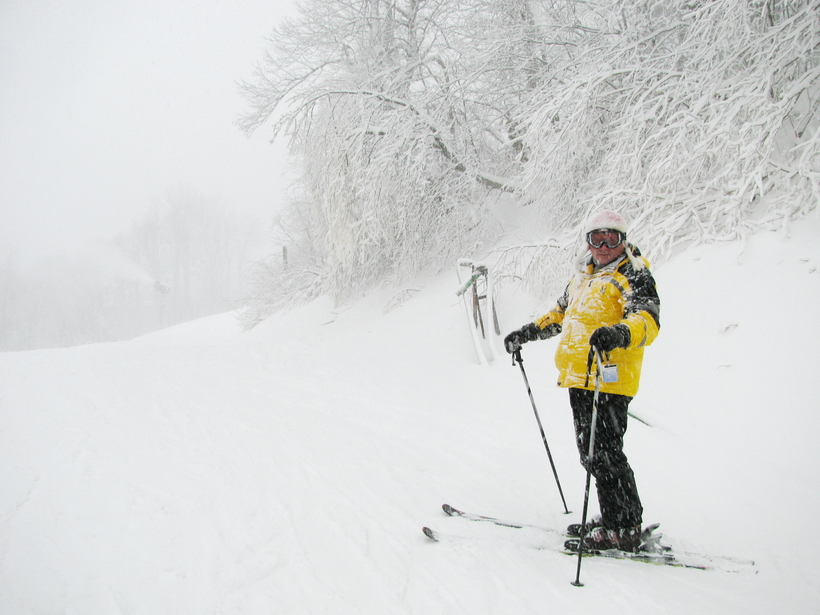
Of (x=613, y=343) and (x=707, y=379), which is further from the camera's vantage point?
(x=707, y=379)

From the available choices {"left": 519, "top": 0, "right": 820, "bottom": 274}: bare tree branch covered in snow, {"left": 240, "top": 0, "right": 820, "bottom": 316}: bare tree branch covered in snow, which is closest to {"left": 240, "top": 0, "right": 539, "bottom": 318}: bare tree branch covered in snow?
{"left": 240, "top": 0, "right": 820, "bottom": 316}: bare tree branch covered in snow

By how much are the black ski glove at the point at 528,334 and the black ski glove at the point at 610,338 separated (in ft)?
2.79

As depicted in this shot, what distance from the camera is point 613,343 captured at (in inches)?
80.7

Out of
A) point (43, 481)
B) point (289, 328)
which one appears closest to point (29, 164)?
point (289, 328)

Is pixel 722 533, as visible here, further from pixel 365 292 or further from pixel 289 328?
pixel 289 328

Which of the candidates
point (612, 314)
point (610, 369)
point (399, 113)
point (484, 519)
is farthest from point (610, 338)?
point (399, 113)

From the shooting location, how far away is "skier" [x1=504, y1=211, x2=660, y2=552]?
2.32 m

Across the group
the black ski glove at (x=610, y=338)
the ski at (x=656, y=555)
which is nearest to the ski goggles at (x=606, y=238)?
the black ski glove at (x=610, y=338)

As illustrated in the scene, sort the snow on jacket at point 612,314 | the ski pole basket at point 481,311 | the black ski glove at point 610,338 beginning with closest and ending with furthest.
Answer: the black ski glove at point 610,338
the snow on jacket at point 612,314
the ski pole basket at point 481,311

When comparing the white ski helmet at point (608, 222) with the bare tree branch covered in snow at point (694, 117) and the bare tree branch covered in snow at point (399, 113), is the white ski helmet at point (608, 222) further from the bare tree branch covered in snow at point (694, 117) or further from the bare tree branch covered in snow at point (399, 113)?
the bare tree branch covered in snow at point (399, 113)

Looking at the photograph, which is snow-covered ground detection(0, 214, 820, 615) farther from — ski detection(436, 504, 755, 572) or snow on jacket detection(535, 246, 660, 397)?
snow on jacket detection(535, 246, 660, 397)

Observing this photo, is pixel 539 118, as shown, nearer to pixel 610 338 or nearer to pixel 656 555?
pixel 610 338

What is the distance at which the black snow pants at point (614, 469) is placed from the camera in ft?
7.69

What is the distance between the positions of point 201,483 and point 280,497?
2.14ft
